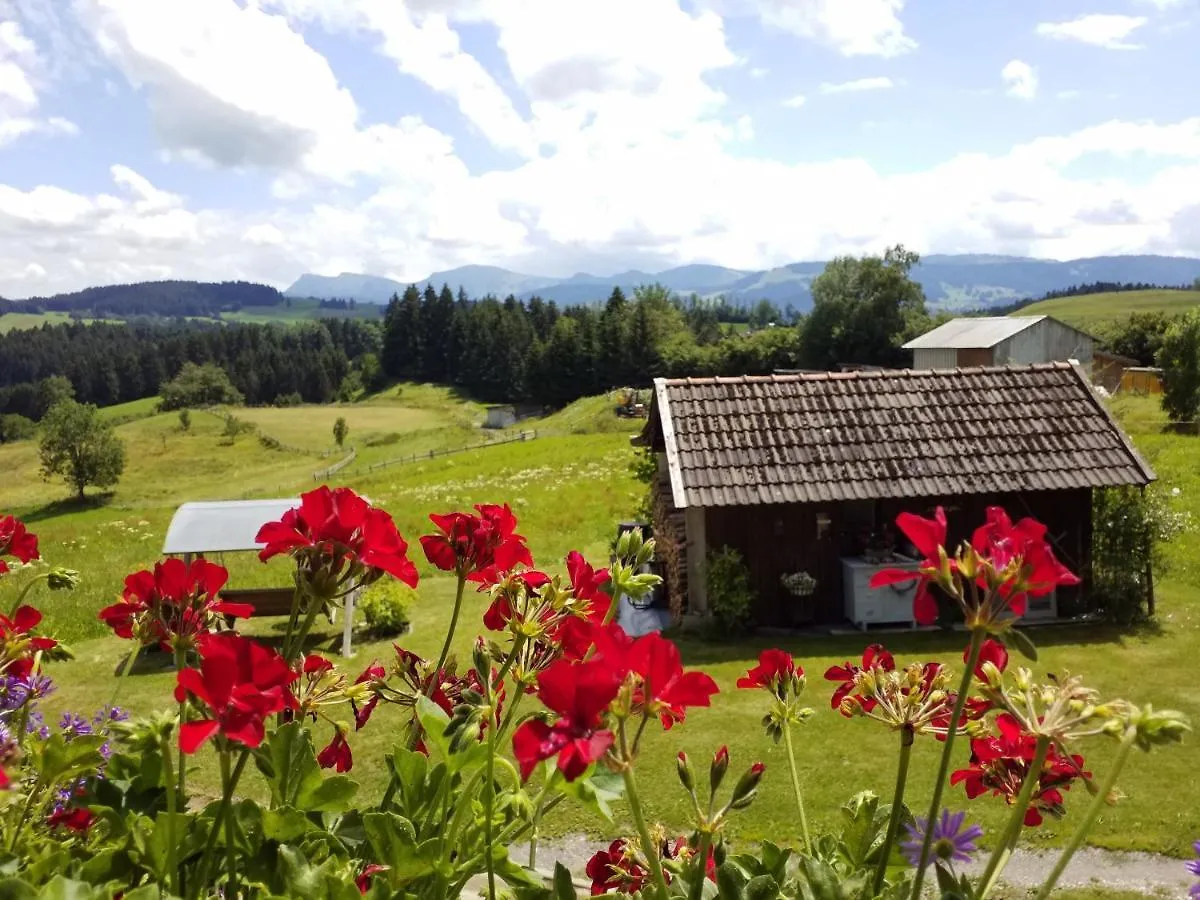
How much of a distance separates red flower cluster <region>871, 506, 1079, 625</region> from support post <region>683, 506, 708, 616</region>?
11571 millimetres

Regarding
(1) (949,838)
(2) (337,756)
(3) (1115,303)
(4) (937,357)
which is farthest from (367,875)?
(3) (1115,303)

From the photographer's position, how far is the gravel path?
6.61 m

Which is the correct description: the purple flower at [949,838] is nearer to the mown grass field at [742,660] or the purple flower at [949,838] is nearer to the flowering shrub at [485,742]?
the flowering shrub at [485,742]

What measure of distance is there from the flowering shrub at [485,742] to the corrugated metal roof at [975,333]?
157ft

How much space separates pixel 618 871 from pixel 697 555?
1154 cm

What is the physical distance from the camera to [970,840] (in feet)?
4.68

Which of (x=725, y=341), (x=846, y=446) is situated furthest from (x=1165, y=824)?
(x=725, y=341)

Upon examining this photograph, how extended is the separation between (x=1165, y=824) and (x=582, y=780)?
Answer: 325 inches

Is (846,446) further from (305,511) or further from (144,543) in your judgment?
(144,543)

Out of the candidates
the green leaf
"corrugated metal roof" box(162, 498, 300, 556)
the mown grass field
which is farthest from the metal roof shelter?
the green leaf

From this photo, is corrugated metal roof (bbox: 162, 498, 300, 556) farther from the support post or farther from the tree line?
the tree line

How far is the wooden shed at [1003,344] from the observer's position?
150 ft

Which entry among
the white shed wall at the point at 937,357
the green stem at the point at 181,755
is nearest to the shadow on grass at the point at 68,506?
the white shed wall at the point at 937,357

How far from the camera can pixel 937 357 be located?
47.8 metres
